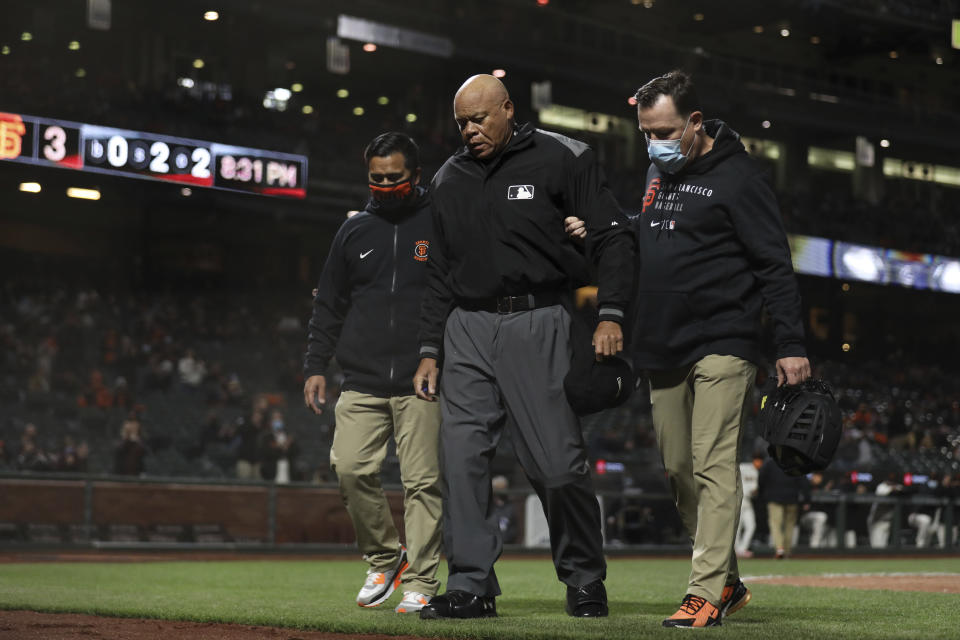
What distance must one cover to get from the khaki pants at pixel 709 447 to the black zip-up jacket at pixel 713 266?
86mm

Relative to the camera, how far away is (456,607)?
529 cm

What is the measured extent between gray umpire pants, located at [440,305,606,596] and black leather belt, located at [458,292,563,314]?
0.09 ft

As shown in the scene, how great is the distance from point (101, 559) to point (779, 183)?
35574mm

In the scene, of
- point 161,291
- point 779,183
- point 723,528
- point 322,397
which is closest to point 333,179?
point 161,291

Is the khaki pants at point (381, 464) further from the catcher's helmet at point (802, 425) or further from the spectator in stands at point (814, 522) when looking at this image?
the spectator in stands at point (814, 522)

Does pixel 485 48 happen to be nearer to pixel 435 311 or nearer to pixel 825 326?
pixel 825 326

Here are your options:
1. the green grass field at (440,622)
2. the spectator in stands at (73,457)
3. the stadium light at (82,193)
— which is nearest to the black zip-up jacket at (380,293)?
the green grass field at (440,622)

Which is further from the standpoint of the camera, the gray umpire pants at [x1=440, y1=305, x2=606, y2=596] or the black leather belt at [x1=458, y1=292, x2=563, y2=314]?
the black leather belt at [x1=458, y1=292, x2=563, y2=314]

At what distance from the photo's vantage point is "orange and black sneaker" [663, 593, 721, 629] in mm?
4934

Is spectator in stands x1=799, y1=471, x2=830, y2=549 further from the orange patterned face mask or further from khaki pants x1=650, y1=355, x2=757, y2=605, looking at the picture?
khaki pants x1=650, y1=355, x2=757, y2=605

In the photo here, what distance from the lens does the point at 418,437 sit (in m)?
6.40

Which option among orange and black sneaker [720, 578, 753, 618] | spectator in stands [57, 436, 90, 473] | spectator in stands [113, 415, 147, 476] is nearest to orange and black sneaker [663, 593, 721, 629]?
orange and black sneaker [720, 578, 753, 618]

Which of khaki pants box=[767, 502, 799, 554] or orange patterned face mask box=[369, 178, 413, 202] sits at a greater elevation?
orange patterned face mask box=[369, 178, 413, 202]

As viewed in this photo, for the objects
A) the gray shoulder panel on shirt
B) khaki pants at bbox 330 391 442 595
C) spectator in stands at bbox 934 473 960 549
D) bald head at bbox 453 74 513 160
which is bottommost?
spectator in stands at bbox 934 473 960 549
